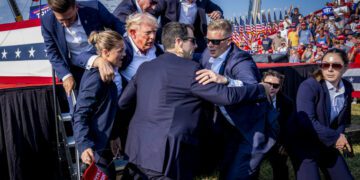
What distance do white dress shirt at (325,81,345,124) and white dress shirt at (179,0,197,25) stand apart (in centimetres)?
191

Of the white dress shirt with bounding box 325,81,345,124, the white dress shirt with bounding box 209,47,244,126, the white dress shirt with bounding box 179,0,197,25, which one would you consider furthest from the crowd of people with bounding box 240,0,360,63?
the white dress shirt with bounding box 209,47,244,126

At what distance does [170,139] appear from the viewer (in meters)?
2.12

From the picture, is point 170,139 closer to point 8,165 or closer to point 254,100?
point 254,100

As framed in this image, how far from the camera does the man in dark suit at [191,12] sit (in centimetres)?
412

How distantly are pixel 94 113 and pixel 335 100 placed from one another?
211 cm

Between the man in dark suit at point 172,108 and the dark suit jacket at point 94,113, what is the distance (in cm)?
29

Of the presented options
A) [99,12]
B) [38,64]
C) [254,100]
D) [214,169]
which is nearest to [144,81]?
[254,100]

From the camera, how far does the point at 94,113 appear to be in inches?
96.0

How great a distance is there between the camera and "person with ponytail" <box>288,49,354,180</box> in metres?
2.93

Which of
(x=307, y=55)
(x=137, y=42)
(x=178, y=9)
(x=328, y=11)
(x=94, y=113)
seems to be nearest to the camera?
(x=94, y=113)

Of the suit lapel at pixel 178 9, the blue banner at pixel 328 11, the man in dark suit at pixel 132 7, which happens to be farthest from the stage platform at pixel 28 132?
the blue banner at pixel 328 11

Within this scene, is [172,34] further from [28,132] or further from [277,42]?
[277,42]

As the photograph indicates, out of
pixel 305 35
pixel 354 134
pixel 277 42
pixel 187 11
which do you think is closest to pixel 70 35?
pixel 187 11

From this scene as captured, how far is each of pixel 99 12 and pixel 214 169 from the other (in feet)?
8.36
